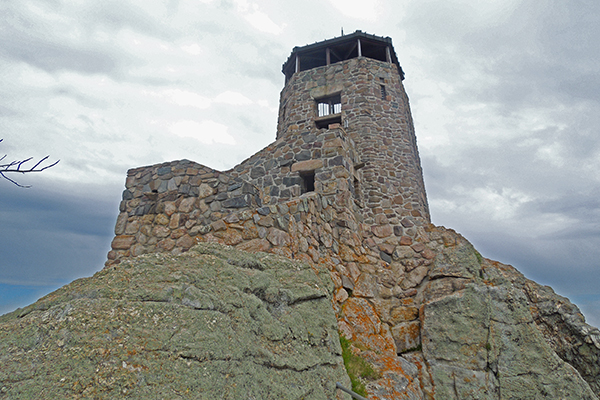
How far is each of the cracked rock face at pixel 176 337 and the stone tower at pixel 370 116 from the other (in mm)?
8332

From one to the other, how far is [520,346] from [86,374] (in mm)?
7471

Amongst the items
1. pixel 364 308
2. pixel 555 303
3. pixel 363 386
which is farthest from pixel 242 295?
pixel 555 303

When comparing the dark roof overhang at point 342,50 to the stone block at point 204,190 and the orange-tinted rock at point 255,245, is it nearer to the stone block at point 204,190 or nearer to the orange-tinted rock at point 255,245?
the stone block at point 204,190

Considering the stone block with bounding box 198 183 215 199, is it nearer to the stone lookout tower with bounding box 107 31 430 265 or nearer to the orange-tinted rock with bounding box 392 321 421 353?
the stone lookout tower with bounding box 107 31 430 265

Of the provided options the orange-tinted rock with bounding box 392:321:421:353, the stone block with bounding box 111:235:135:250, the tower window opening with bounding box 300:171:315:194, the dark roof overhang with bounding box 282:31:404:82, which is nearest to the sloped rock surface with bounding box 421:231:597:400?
the orange-tinted rock with bounding box 392:321:421:353

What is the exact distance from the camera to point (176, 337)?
8.16 feet

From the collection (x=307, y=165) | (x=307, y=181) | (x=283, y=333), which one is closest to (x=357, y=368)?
(x=283, y=333)

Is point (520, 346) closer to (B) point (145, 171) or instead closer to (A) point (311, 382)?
(A) point (311, 382)

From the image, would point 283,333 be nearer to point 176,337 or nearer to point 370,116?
point 176,337

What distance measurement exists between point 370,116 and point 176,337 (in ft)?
43.1

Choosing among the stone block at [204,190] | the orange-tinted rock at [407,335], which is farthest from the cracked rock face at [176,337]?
the orange-tinted rock at [407,335]

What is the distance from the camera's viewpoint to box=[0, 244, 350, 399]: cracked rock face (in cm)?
204

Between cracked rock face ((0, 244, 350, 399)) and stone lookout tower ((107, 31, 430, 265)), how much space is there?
1.40m

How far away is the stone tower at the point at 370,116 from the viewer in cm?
1226
